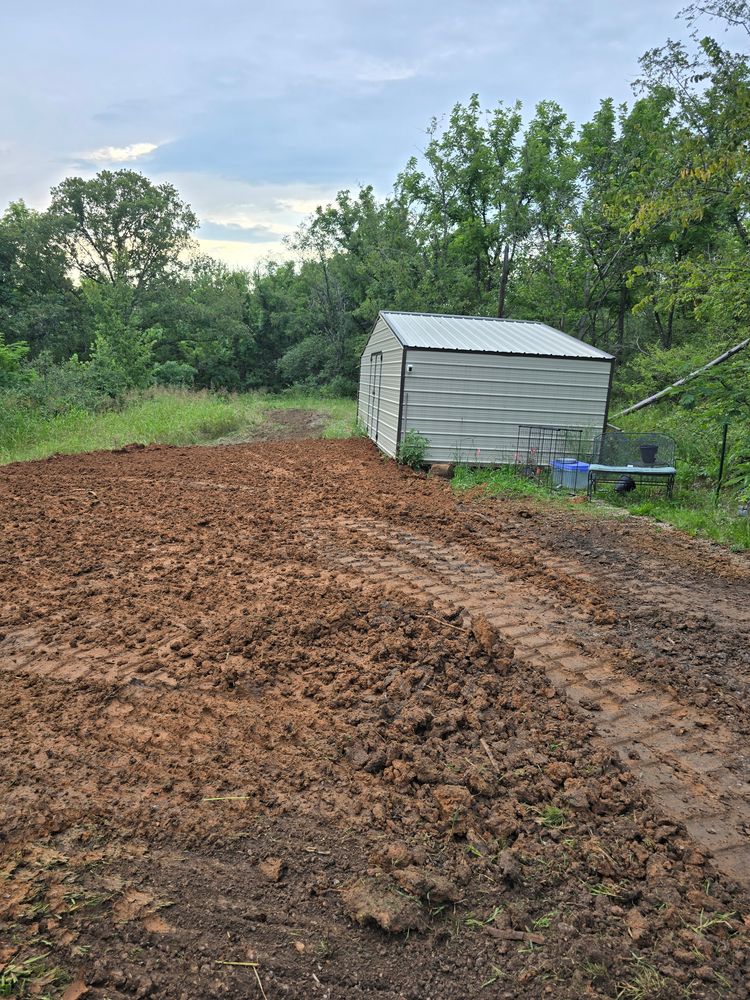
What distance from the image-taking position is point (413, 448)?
11141 mm

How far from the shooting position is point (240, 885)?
79.0 inches

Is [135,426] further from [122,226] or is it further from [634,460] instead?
[122,226]

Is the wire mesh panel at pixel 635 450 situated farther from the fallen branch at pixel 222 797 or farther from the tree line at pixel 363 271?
the fallen branch at pixel 222 797

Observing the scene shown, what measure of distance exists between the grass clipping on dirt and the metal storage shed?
317 inches

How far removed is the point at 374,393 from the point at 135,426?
237 inches

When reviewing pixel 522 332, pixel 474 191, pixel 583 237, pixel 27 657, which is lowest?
pixel 27 657

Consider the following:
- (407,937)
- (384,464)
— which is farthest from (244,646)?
(384,464)

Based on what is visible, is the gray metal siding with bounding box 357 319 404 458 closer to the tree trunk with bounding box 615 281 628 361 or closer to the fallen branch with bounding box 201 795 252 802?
the fallen branch with bounding box 201 795 252 802

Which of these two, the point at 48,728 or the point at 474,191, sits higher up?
the point at 474,191

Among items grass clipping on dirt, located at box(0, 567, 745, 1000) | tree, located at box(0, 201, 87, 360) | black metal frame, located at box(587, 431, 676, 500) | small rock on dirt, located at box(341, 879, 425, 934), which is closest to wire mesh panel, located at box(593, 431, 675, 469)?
black metal frame, located at box(587, 431, 676, 500)

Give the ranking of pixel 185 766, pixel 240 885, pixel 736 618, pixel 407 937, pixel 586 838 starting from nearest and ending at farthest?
pixel 407 937 < pixel 240 885 < pixel 586 838 < pixel 185 766 < pixel 736 618

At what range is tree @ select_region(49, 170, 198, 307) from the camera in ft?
108

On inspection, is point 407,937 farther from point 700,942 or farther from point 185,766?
point 185,766

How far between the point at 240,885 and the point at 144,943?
34cm
